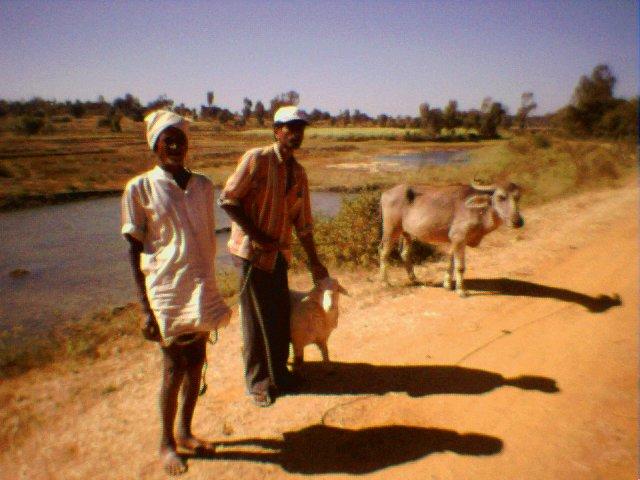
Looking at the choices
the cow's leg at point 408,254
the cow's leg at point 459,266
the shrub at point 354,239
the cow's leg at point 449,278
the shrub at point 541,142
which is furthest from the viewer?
the shrub at point 541,142

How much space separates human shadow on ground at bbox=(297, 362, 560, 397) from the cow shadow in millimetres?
2243

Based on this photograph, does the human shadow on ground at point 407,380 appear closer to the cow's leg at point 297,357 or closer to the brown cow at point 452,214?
the cow's leg at point 297,357

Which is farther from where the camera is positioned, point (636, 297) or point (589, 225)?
point (589, 225)

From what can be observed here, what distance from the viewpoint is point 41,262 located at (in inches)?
462

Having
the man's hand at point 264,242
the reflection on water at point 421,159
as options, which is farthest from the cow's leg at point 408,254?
the reflection on water at point 421,159

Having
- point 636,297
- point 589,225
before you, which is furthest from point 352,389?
point 589,225

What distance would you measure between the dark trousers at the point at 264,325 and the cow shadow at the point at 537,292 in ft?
11.6

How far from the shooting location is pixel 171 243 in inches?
104

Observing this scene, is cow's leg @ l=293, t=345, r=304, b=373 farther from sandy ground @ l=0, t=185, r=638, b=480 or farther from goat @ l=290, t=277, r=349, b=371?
sandy ground @ l=0, t=185, r=638, b=480

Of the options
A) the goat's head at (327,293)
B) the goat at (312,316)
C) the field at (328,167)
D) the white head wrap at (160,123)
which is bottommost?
the field at (328,167)

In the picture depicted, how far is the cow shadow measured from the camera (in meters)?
5.73

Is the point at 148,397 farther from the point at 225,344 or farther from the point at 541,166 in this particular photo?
the point at 541,166

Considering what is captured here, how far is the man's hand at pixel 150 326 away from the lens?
2633mm

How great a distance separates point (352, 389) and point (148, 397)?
1.92 meters
